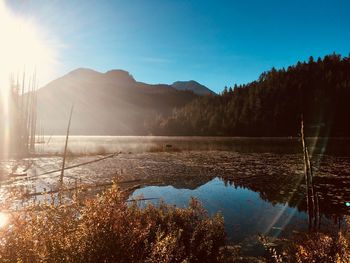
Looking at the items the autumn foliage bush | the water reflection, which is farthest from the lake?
the autumn foliage bush

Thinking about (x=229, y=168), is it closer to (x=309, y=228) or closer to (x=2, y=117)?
(x=309, y=228)

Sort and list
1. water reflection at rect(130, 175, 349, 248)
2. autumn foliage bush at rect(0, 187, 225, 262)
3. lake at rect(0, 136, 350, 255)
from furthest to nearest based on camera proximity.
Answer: lake at rect(0, 136, 350, 255) → water reflection at rect(130, 175, 349, 248) → autumn foliage bush at rect(0, 187, 225, 262)

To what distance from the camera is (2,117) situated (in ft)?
228

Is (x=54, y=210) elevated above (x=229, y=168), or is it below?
above

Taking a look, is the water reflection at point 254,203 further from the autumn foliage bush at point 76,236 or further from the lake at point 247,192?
the autumn foliage bush at point 76,236

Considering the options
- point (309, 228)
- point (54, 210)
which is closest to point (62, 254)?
point (54, 210)

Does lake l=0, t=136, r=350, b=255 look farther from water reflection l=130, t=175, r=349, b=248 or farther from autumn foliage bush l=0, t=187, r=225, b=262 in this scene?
autumn foliage bush l=0, t=187, r=225, b=262

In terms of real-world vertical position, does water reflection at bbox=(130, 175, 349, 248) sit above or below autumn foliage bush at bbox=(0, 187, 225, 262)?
below

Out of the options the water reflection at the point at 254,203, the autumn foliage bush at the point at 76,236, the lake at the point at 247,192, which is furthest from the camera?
the lake at the point at 247,192

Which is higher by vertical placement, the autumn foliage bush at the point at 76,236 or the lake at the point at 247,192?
the autumn foliage bush at the point at 76,236

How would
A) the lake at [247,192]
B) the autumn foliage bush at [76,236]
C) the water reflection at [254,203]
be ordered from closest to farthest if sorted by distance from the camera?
the autumn foliage bush at [76,236], the water reflection at [254,203], the lake at [247,192]

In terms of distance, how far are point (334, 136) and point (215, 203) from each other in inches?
6232

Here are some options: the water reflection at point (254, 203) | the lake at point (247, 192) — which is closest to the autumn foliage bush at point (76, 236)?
the lake at point (247, 192)

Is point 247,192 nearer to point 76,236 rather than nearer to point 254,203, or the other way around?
point 254,203
